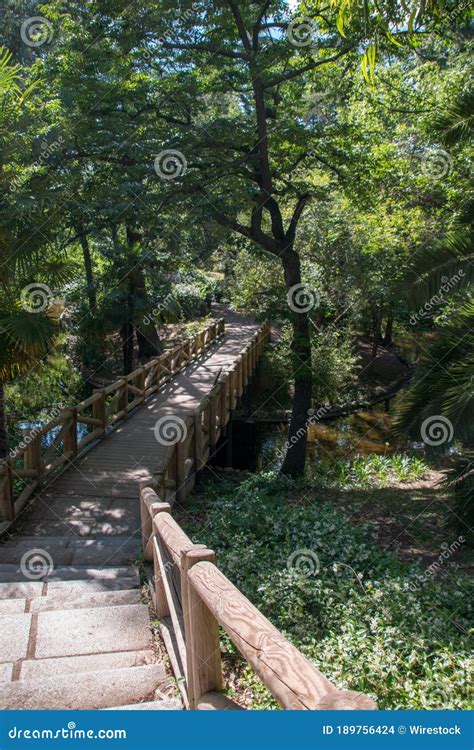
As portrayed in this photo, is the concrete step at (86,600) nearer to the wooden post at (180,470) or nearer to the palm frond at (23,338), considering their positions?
the palm frond at (23,338)

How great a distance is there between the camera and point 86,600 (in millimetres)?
4648

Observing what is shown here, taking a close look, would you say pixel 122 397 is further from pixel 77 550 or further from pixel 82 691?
pixel 82 691

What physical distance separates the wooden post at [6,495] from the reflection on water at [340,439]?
8957 mm

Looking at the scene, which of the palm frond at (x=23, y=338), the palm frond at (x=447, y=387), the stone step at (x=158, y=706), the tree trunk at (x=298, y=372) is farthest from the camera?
the tree trunk at (x=298, y=372)

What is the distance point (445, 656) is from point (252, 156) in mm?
8883

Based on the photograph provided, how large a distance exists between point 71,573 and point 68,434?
388 centimetres

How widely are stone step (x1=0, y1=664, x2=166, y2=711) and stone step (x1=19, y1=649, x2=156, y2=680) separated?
0.78 ft

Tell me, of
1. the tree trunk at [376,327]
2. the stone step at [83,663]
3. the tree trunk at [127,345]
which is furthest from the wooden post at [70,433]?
the tree trunk at [376,327]

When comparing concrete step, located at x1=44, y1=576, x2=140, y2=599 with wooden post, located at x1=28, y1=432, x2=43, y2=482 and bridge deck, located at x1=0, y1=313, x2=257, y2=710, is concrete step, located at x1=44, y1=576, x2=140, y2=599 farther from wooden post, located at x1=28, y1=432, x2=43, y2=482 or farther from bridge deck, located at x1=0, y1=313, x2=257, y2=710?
wooden post, located at x1=28, y1=432, x2=43, y2=482

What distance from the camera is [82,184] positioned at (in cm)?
1054

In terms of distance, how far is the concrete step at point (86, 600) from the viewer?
4.58m

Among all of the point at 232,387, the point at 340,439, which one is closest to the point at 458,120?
the point at 232,387
